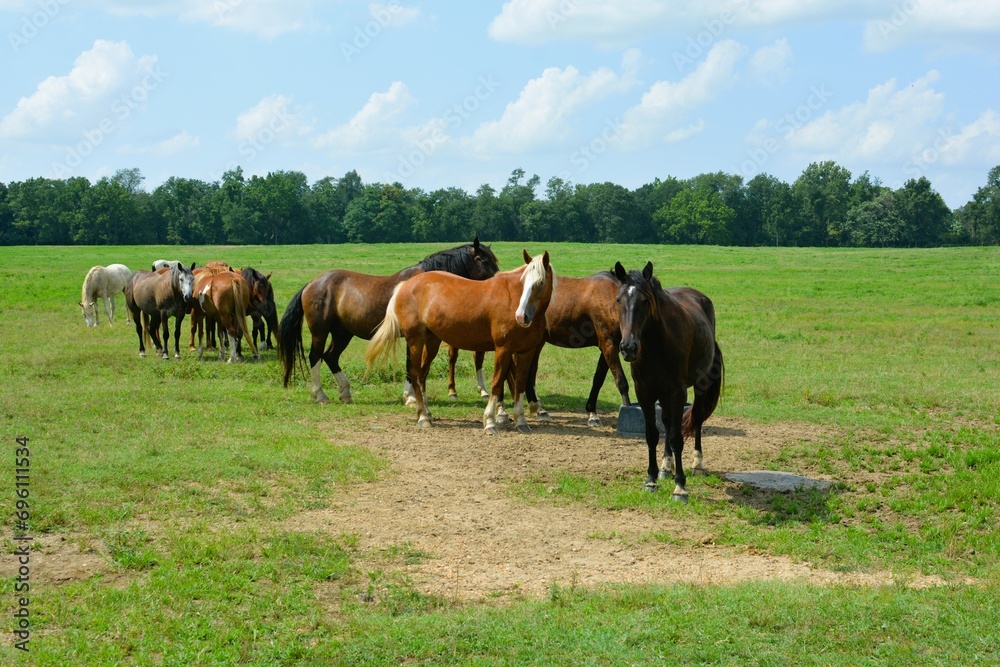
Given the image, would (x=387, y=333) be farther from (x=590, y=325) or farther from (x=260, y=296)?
(x=260, y=296)

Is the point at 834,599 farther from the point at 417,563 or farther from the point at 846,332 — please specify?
the point at 846,332

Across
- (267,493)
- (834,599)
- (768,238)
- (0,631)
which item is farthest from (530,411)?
(768,238)

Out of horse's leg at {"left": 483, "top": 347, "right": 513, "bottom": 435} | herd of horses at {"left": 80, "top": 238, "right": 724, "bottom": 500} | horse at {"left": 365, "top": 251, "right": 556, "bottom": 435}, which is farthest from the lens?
horse's leg at {"left": 483, "top": 347, "right": 513, "bottom": 435}

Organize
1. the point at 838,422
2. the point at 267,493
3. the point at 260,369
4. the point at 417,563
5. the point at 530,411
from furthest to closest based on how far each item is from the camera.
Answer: the point at 260,369 < the point at 530,411 < the point at 838,422 < the point at 267,493 < the point at 417,563

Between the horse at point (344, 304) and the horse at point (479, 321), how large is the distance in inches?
44.7

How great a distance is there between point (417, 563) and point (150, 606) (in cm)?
183

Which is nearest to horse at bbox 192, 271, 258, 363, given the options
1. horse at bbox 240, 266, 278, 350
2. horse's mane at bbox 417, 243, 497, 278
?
horse at bbox 240, 266, 278, 350

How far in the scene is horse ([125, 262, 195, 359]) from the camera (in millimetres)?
17234

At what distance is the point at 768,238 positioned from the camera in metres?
83.4

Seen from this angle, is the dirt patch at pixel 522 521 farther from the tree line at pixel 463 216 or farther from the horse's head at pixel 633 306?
the tree line at pixel 463 216

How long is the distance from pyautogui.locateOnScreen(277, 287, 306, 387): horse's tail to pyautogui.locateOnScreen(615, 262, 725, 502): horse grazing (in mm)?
6318

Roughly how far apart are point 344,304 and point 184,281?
6078 mm

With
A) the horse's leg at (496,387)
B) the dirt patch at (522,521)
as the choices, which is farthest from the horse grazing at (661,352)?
the horse's leg at (496,387)

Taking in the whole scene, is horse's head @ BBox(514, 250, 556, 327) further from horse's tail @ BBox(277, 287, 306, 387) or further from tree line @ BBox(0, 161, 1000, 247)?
tree line @ BBox(0, 161, 1000, 247)
